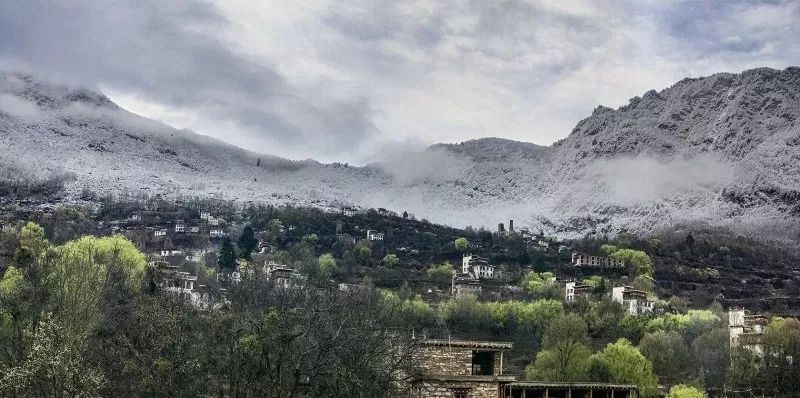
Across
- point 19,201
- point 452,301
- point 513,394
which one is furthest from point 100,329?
point 19,201

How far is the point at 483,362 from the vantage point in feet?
135

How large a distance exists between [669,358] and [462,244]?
86.5 metres

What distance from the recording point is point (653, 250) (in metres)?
170

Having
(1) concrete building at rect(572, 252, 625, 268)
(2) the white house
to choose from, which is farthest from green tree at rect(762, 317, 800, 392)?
(2) the white house

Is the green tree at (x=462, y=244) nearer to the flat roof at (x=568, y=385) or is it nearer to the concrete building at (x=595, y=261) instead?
the concrete building at (x=595, y=261)

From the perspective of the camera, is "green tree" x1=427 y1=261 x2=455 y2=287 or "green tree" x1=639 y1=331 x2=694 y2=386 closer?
"green tree" x1=639 y1=331 x2=694 y2=386

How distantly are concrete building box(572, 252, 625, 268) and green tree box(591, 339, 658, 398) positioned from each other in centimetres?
8341

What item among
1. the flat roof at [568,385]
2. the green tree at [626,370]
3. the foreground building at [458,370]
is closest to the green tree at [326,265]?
the green tree at [626,370]

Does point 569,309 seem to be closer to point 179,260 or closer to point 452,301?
point 452,301

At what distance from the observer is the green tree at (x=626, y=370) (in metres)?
61.8

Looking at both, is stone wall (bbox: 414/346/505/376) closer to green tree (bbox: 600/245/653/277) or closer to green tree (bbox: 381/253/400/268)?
green tree (bbox: 381/253/400/268)

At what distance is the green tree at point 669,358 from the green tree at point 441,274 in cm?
4820

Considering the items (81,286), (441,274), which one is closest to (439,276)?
(441,274)

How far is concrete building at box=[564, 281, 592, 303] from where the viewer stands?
11244 centimetres
